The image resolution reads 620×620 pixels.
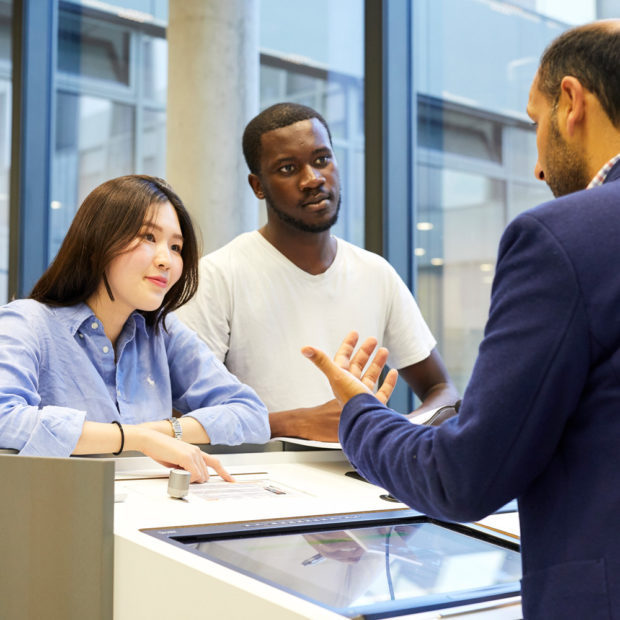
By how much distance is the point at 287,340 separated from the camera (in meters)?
2.54

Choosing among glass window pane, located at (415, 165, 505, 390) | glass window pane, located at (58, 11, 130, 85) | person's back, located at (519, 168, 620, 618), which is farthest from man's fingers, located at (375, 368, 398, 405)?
glass window pane, located at (58, 11, 130, 85)

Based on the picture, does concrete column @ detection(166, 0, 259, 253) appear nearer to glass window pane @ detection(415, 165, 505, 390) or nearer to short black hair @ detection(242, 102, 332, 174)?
glass window pane @ detection(415, 165, 505, 390)

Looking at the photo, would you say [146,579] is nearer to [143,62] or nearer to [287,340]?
[287,340]

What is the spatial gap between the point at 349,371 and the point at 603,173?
0.41 meters

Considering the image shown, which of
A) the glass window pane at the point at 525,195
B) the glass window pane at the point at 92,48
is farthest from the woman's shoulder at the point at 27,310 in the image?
the glass window pane at the point at 92,48

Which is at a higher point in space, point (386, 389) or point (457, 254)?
point (457, 254)

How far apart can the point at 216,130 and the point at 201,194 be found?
0.98ft

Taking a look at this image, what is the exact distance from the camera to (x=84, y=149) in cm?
525

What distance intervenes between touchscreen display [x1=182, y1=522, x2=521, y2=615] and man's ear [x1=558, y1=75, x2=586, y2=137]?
514 millimetres

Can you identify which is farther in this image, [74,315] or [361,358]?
[74,315]

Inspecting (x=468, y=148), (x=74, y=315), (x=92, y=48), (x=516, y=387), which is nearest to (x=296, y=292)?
(x=74, y=315)

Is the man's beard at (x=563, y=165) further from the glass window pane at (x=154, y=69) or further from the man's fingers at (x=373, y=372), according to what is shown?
the glass window pane at (x=154, y=69)

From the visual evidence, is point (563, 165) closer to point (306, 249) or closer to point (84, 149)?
point (306, 249)

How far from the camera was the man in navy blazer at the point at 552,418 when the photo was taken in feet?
2.61
